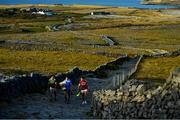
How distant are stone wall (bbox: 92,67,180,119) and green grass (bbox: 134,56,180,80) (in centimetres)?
2937

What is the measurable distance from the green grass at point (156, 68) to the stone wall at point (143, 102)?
29.4 m

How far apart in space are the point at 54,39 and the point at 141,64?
56.1 m

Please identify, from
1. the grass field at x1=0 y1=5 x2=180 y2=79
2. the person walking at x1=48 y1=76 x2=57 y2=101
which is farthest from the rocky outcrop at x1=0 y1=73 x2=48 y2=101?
the grass field at x1=0 y1=5 x2=180 y2=79

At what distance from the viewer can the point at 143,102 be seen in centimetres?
A: 2759

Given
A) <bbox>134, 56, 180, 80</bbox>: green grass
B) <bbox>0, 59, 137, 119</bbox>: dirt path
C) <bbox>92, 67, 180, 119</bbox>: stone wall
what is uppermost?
<bbox>92, 67, 180, 119</bbox>: stone wall

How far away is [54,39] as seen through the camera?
13175 cm

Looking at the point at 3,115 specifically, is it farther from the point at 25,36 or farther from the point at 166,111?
the point at 25,36

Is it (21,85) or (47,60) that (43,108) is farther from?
(47,60)

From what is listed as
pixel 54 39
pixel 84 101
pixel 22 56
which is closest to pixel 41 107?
pixel 84 101

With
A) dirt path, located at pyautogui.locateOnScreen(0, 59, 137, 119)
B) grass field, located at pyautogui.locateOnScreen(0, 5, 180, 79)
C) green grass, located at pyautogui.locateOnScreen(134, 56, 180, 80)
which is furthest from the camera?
grass field, located at pyautogui.locateOnScreen(0, 5, 180, 79)

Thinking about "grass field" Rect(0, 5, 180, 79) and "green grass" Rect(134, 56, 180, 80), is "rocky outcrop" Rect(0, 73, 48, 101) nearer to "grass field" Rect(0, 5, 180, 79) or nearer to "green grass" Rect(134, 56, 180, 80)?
"green grass" Rect(134, 56, 180, 80)

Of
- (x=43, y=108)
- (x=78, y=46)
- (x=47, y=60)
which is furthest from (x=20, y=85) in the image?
(x=78, y=46)

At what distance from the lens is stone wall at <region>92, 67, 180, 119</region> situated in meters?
26.8

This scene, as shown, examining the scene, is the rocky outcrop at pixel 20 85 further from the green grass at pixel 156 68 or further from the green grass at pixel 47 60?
the green grass at pixel 47 60
